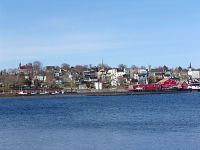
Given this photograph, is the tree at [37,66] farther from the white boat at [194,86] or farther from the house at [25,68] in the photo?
the white boat at [194,86]

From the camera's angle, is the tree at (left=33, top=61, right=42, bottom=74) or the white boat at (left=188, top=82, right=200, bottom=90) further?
the tree at (left=33, top=61, right=42, bottom=74)

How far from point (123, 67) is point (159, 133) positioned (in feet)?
555

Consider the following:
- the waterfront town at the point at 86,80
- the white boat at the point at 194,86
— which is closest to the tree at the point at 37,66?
the waterfront town at the point at 86,80

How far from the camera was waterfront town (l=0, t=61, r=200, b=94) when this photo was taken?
12444 centimetres

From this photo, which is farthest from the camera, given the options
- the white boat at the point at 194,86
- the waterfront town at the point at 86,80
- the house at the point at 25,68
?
the house at the point at 25,68

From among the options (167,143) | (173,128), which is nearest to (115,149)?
(167,143)

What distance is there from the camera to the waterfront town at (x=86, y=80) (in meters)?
124

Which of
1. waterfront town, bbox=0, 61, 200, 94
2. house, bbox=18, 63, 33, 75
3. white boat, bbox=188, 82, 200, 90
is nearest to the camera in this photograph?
waterfront town, bbox=0, 61, 200, 94

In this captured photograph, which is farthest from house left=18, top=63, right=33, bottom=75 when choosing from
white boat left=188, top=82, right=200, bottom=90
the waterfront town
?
white boat left=188, top=82, right=200, bottom=90

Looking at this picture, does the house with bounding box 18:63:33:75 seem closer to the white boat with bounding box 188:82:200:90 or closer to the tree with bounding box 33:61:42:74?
the tree with bounding box 33:61:42:74

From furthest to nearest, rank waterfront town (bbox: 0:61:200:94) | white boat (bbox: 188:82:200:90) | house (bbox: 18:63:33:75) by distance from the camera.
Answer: house (bbox: 18:63:33:75) < white boat (bbox: 188:82:200:90) < waterfront town (bbox: 0:61:200:94)

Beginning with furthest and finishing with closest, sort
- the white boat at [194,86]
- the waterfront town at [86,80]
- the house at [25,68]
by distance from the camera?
the house at [25,68] < the white boat at [194,86] < the waterfront town at [86,80]

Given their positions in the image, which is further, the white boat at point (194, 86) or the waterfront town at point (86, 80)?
the white boat at point (194, 86)

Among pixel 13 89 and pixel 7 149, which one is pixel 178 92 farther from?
pixel 7 149
